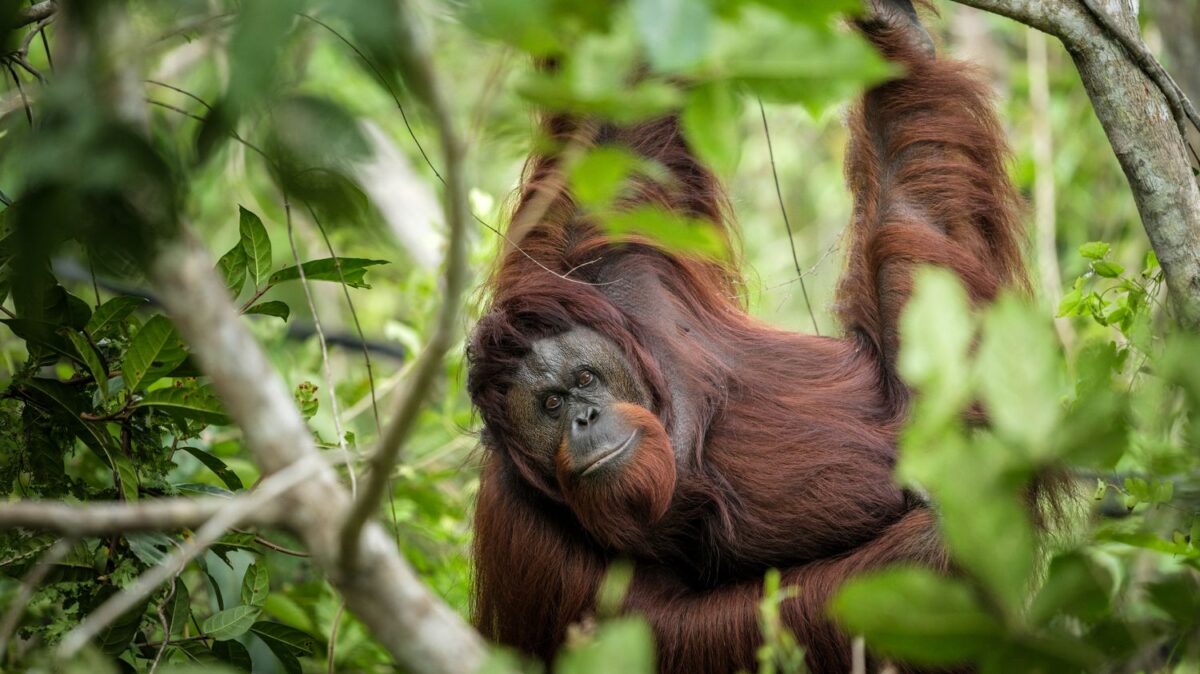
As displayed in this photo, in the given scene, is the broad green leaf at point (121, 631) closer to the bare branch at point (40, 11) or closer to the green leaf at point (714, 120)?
the bare branch at point (40, 11)

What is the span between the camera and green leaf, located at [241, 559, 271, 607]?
3143 mm

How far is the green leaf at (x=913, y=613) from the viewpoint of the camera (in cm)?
154

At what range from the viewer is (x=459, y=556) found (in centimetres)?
491

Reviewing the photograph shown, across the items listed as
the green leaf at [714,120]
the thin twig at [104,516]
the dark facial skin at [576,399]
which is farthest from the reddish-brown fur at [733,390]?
the thin twig at [104,516]

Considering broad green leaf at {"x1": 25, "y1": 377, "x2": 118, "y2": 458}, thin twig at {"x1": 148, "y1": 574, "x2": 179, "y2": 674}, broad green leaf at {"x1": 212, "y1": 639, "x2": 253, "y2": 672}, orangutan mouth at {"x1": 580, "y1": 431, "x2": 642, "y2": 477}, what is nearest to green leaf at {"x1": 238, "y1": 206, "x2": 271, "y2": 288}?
broad green leaf at {"x1": 25, "y1": 377, "x2": 118, "y2": 458}

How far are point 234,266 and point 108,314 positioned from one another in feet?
1.13

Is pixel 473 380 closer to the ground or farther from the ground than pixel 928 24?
closer to the ground

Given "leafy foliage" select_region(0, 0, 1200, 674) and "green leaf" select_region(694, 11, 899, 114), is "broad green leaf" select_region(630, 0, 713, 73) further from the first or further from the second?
"green leaf" select_region(694, 11, 899, 114)

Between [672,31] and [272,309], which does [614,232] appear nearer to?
[672,31]

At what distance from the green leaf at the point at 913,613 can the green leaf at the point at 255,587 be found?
6.56ft

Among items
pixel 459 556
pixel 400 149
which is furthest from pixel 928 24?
pixel 400 149

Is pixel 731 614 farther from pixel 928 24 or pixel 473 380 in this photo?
pixel 928 24

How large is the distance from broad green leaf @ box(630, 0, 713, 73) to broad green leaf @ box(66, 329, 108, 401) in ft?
6.77

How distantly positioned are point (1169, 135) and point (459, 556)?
311 centimetres
